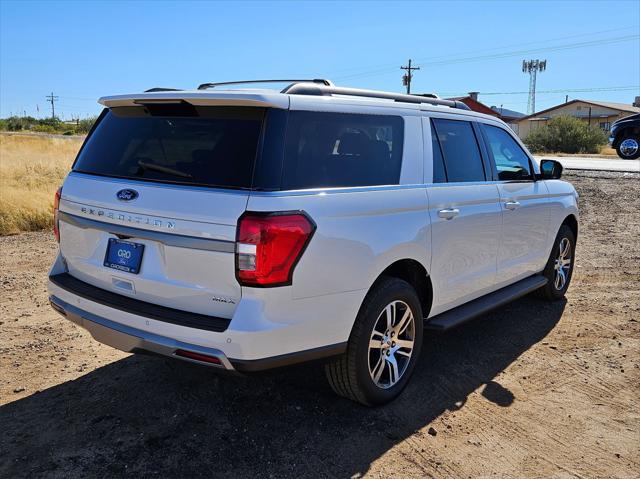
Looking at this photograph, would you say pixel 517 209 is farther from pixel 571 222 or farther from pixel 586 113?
pixel 586 113

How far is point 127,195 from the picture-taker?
3105 millimetres

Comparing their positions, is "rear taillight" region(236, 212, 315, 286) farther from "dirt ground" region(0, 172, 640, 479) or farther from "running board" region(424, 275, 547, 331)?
"running board" region(424, 275, 547, 331)

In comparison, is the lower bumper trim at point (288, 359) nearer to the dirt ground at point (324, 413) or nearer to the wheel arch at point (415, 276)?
the dirt ground at point (324, 413)

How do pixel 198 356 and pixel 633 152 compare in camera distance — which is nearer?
pixel 198 356

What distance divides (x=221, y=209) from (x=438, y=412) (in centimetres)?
195

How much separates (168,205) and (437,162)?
1981mm

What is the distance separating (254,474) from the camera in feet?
9.58

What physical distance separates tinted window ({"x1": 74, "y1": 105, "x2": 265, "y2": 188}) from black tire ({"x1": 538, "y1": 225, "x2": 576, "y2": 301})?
3903 millimetres

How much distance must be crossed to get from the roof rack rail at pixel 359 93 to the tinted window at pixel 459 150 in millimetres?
197

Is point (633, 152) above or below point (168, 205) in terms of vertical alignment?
above

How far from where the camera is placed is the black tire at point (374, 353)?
331cm

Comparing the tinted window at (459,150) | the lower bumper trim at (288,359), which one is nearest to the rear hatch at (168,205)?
the lower bumper trim at (288,359)

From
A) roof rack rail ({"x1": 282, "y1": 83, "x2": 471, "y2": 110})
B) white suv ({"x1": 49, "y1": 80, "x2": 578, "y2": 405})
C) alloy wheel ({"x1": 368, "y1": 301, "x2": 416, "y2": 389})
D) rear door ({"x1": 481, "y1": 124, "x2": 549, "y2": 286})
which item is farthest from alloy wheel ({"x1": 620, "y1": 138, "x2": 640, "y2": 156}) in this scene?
alloy wheel ({"x1": 368, "y1": 301, "x2": 416, "y2": 389})

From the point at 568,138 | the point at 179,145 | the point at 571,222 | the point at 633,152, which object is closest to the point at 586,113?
the point at 568,138
